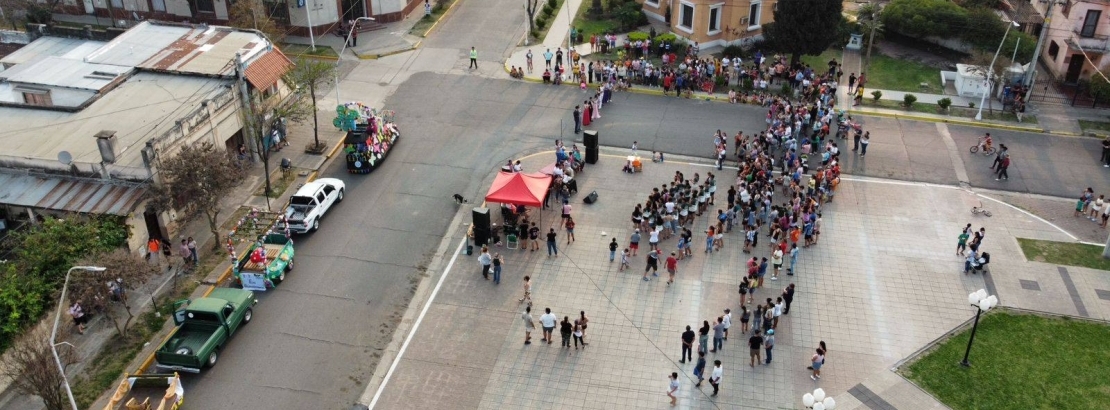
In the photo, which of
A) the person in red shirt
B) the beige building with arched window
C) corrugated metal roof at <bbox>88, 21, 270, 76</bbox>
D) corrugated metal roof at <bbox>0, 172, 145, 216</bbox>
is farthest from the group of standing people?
the beige building with arched window

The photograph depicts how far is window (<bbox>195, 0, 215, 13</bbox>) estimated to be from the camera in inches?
2032

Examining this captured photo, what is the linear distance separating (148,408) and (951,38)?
45.9m

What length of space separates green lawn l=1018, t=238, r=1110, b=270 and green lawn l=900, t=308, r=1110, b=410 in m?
3.94

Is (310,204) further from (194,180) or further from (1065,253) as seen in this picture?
(1065,253)

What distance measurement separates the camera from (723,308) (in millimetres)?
27938

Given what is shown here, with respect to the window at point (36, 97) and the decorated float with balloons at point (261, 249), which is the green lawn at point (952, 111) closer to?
the decorated float with balloons at point (261, 249)

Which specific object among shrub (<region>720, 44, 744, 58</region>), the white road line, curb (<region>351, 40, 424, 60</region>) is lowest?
the white road line

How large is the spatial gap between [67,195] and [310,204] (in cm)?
798

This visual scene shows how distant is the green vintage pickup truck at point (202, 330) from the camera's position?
2472cm

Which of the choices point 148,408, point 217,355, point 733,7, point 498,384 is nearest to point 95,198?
point 217,355

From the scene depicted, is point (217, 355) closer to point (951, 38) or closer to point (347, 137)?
point (347, 137)

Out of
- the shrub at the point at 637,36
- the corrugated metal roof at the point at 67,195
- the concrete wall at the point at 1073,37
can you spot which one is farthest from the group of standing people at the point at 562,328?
the concrete wall at the point at 1073,37

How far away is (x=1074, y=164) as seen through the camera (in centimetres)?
3806

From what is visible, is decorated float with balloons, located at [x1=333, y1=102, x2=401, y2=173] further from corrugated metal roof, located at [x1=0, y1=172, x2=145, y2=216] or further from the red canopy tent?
corrugated metal roof, located at [x1=0, y1=172, x2=145, y2=216]
